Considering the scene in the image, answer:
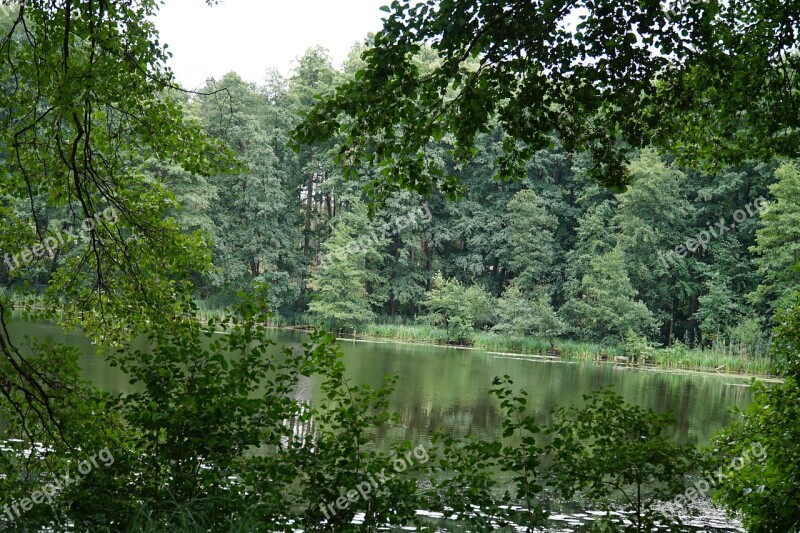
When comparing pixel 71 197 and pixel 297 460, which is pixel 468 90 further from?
pixel 71 197

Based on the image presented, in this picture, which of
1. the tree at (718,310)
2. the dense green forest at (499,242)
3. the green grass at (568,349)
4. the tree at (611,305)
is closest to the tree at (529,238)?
the dense green forest at (499,242)

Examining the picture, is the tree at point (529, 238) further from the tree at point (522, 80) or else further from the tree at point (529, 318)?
the tree at point (522, 80)

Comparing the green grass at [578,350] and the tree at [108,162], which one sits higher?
the tree at [108,162]

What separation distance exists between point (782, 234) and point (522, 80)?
28.3 meters

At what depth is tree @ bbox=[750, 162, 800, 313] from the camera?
28766mm

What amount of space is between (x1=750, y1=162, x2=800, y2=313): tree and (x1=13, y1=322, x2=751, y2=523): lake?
642 cm

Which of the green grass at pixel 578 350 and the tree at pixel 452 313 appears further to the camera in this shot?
the tree at pixel 452 313

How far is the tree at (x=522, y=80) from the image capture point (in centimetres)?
409

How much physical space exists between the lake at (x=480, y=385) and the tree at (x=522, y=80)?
132 inches

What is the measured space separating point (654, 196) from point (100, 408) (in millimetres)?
33129

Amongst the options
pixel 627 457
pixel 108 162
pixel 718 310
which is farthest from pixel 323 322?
pixel 718 310

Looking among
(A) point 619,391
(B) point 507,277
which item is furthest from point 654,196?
(A) point 619,391

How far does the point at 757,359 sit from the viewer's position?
27125 mm

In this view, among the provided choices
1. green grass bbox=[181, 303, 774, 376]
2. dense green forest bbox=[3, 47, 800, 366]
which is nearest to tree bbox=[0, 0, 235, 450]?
green grass bbox=[181, 303, 774, 376]
